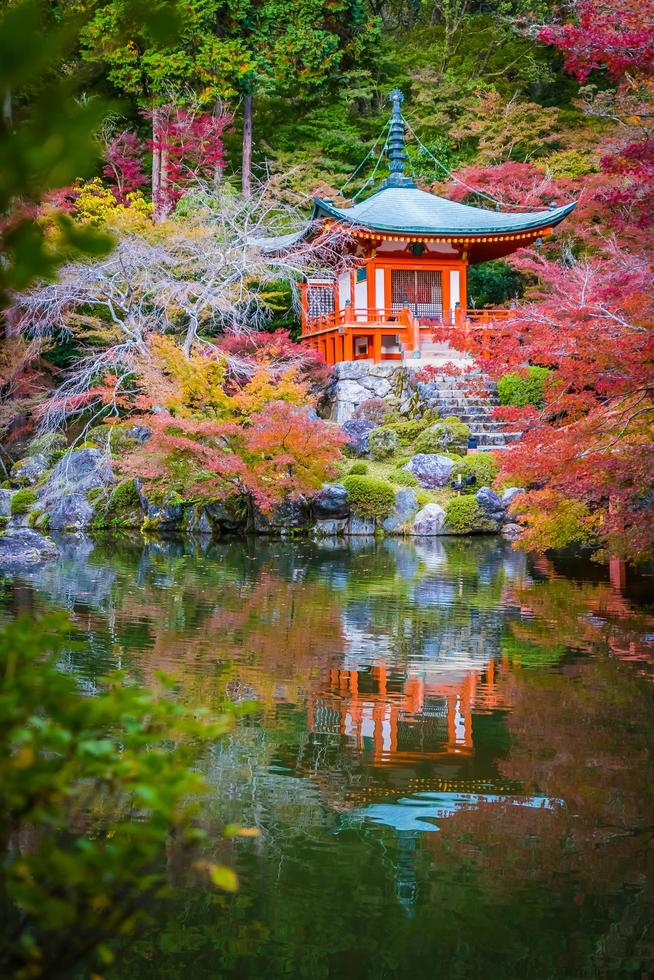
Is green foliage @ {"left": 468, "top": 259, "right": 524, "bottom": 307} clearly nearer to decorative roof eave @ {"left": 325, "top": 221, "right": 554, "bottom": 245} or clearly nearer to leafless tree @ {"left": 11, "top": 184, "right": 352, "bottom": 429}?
decorative roof eave @ {"left": 325, "top": 221, "right": 554, "bottom": 245}

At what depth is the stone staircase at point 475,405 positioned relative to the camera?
18.6 meters

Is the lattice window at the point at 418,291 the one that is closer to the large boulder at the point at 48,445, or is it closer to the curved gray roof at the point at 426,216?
the curved gray roof at the point at 426,216

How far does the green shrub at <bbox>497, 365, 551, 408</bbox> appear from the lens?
19.2m

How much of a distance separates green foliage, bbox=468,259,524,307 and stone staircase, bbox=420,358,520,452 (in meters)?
5.86

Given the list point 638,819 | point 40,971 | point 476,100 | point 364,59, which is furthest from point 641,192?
point 364,59

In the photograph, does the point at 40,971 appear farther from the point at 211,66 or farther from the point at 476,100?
the point at 476,100

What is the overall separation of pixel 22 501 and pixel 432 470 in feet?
24.9

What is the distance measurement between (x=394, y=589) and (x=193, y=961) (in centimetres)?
740

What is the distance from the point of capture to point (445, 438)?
60.3ft

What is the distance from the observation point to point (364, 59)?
26734 millimetres

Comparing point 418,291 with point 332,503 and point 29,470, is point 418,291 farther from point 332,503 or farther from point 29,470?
point 29,470

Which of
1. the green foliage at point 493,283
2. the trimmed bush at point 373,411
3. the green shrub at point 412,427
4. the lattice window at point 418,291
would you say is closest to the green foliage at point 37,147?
the green shrub at point 412,427

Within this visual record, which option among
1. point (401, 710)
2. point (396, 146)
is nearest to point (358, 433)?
point (396, 146)

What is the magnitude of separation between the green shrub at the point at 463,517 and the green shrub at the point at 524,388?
395cm
